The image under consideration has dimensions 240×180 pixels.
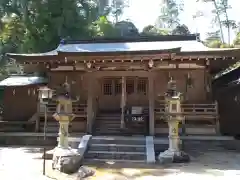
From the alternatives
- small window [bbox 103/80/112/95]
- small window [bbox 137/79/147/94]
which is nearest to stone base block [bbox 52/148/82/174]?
small window [bbox 103/80/112/95]

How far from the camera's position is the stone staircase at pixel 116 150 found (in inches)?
367

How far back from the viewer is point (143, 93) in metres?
13.9

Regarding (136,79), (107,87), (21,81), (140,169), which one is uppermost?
(21,81)

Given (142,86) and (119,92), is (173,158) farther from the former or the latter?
(119,92)

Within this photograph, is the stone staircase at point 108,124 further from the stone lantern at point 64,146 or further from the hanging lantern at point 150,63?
the stone lantern at point 64,146

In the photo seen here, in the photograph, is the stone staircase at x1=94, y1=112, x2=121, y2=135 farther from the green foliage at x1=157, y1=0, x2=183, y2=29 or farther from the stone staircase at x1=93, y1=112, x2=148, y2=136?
the green foliage at x1=157, y1=0, x2=183, y2=29

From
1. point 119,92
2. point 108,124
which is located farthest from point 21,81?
point 108,124

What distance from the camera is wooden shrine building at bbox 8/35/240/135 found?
11.5 meters

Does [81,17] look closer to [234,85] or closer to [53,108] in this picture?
[53,108]

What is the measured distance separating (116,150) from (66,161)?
8.91ft

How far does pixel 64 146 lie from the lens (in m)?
8.38

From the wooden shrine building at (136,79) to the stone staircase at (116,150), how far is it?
152cm

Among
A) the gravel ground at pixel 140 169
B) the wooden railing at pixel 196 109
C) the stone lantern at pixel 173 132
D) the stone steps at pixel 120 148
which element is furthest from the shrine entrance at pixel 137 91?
the gravel ground at pixel 140 169

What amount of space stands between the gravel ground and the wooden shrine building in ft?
9.59
